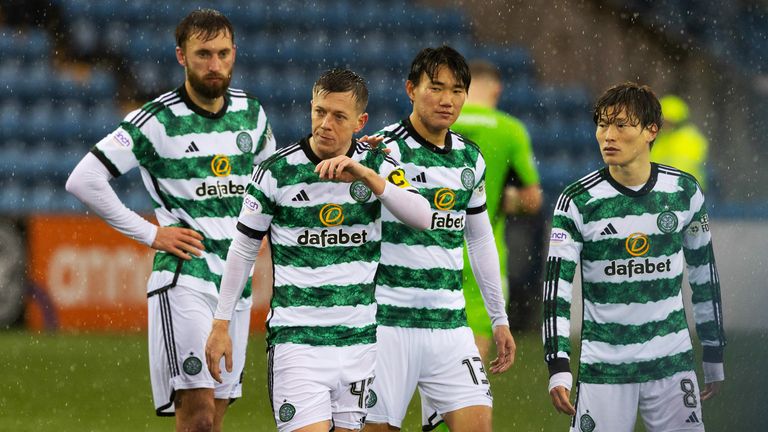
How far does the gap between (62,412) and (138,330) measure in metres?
2.96

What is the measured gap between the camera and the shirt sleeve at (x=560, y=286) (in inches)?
172

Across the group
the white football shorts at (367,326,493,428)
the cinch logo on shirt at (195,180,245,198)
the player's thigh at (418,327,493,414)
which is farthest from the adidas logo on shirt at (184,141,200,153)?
the player's thigh at (418,327,493,414)

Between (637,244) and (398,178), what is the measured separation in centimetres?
85

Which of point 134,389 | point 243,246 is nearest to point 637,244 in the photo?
point 243,246

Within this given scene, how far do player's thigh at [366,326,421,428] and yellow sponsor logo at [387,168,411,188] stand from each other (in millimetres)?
615

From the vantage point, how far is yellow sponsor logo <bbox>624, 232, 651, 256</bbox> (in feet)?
14.6

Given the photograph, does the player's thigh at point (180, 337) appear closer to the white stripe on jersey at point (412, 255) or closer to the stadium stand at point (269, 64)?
the white stripe on jersey at point (412, 255)

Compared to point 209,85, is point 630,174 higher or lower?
lower

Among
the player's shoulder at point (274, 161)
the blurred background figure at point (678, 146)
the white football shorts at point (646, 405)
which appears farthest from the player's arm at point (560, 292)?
the blurred background figure at point (678, 146)

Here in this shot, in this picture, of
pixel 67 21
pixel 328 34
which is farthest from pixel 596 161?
pixel 67 21

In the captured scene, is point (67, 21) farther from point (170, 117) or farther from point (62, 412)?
point (170, 117)

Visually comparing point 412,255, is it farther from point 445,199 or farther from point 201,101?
point 201,101

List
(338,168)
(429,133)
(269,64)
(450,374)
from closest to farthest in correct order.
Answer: (338,168) → (450,374) → (429,133) → (269,64)

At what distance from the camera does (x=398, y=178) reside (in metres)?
4.40
